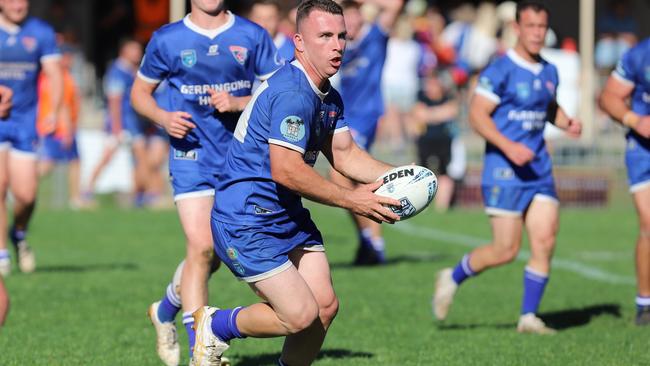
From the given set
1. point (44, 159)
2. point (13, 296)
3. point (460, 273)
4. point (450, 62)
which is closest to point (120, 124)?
point (44, 159)

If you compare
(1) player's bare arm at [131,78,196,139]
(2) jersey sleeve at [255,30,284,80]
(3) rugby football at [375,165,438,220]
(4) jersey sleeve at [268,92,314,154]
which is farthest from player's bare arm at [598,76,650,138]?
(4) jersey sleeve at [268,92,314,154]

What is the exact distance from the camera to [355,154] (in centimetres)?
686

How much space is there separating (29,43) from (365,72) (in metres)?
3.56

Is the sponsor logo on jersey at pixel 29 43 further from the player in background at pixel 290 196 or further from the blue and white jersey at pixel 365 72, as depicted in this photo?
the player in background at pixel 290 196

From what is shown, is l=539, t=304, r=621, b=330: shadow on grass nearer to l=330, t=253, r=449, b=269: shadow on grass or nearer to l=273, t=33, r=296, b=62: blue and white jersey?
l=330, t=253, r=449, b=269: shadow on grass

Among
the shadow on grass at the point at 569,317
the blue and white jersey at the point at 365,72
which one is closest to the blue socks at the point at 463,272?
the shadow on grass at the point at 569,317

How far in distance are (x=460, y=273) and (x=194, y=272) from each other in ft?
8.54

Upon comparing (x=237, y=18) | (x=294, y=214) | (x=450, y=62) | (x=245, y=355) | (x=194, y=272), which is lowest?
(x=450, y=62)

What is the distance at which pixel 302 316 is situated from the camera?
21.4ft

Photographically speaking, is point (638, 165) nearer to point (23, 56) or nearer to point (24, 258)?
point (23, 56)

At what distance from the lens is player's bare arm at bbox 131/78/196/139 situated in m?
7.80

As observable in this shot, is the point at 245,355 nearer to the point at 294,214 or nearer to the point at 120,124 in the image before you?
the point at 294,214

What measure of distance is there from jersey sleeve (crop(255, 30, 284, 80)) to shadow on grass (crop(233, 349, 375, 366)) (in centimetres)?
175

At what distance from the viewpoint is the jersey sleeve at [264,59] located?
322 inches
